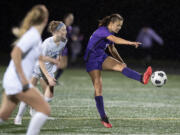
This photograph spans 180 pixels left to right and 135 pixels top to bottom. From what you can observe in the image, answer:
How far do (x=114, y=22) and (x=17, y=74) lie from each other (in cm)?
330

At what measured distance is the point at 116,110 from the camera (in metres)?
12.1

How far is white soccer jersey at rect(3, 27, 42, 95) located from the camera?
22.2 ft

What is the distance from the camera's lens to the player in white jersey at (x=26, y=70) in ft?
22.1

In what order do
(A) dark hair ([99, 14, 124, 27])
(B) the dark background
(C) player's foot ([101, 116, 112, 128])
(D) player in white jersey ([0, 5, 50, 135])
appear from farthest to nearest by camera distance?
(B) the dark background < (A) dark hair ([99, 14, 124, 27]) < (C) player's foot ([101, 116, 112, 128]) < (D) player in white jersey ([0, 5, 50, 135])

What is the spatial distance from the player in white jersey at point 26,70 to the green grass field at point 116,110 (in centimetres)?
183

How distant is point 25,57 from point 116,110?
5554 mm

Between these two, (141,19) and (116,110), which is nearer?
(116,110)

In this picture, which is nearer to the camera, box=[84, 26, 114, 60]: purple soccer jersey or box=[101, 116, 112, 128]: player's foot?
box=[101, 116, 112, 128]: player's foot

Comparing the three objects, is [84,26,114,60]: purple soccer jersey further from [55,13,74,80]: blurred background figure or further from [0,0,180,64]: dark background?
[0,0,180,64]: dark background

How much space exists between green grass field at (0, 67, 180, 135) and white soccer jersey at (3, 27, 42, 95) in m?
2.03

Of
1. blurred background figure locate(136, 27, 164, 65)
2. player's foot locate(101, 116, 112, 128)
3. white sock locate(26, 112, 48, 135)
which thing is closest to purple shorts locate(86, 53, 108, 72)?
player's foot locate(101, 116, 112, 128)

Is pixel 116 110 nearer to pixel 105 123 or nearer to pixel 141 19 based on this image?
pixel 105 123

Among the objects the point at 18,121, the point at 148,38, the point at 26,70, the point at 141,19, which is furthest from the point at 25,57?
the point at 141,19

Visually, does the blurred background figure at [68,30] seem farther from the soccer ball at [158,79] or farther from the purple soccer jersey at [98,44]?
the purple soccer jersey at [98,44]
